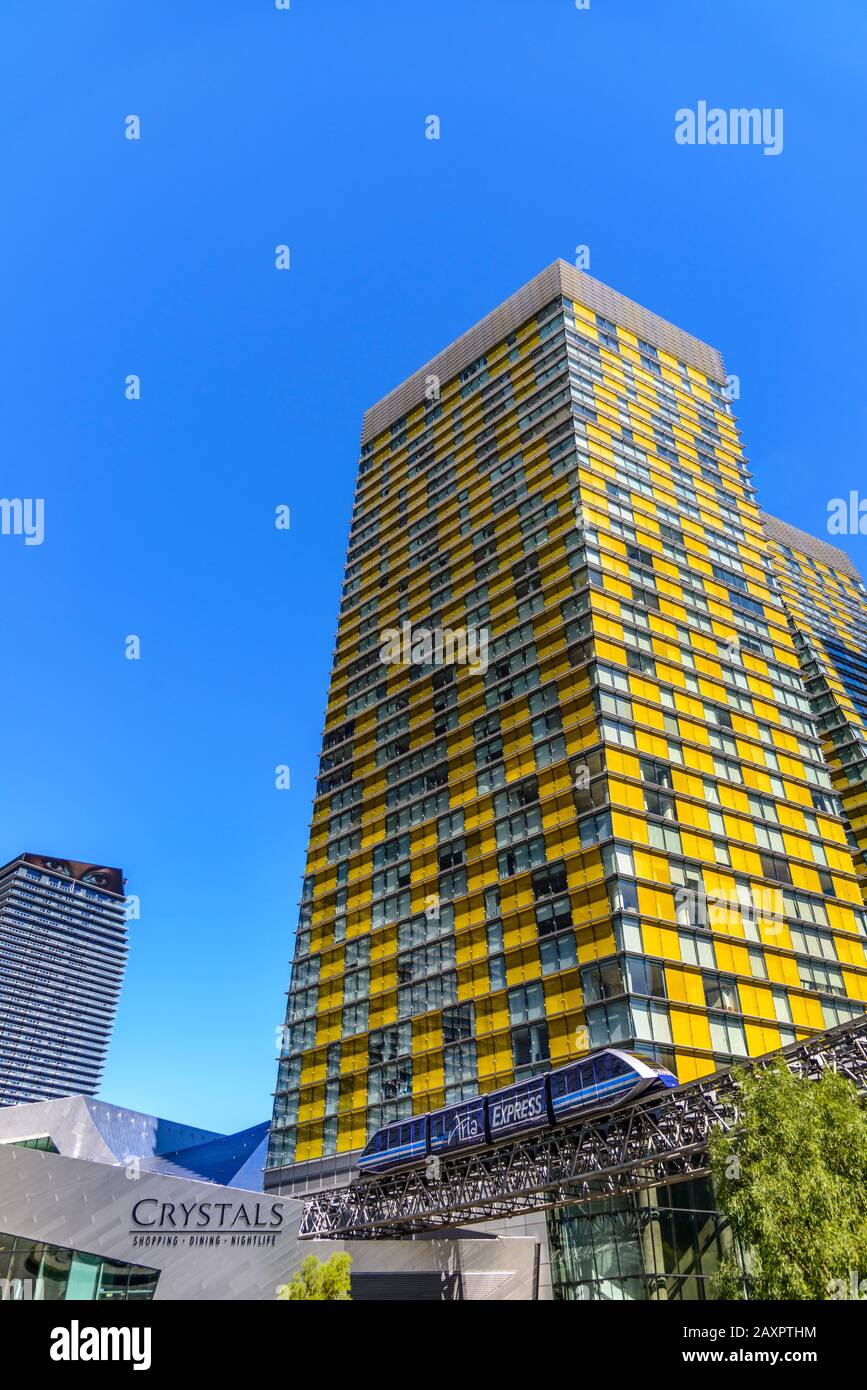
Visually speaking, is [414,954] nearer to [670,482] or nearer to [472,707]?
[472,707]

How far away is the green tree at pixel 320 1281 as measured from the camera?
3069cm

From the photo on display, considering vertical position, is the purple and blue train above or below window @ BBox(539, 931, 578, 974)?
below

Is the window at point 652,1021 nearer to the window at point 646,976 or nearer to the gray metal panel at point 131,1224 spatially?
the window at point 646,976

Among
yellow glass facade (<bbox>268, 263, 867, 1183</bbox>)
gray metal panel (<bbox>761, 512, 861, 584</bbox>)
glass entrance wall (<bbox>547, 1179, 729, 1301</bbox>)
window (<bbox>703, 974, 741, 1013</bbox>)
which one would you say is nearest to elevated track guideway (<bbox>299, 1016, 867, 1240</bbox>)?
glass entrance wall (<bbox>547, 1179, 729, 1301</bbox>)

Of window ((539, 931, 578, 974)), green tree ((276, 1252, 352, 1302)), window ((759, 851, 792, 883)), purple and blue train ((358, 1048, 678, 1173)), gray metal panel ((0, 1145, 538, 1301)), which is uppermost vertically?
window ((759, 851, 792, 883))

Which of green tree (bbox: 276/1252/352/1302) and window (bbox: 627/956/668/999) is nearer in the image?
green tree (bbox: 276/1252/352/1302)

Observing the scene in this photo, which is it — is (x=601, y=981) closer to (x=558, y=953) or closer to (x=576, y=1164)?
(x=558, y=953)

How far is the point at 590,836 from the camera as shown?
48250mm

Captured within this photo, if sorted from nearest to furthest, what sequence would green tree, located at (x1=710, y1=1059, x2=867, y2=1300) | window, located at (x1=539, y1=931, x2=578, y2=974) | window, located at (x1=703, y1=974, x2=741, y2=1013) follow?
green tree, located at (x1=710, y1=1059, x2=867, y2=1300) → window, located at (x1=703, y1=974, x2=741, y2=1013) → window, located at (x1=539, y1=931, x2=578, y2=974)

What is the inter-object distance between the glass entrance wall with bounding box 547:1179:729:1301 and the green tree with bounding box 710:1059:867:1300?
638 inches

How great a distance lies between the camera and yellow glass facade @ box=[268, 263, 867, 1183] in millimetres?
46594

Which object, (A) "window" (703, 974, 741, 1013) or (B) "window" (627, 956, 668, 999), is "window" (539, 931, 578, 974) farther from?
(A) "window" (703, 974, 741, 1013)

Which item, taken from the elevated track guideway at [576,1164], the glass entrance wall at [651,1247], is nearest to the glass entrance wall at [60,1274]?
the elevated track guideway at [576,1164]

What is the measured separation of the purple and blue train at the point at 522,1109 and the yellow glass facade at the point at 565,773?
331 inches
